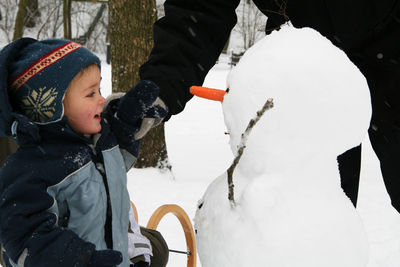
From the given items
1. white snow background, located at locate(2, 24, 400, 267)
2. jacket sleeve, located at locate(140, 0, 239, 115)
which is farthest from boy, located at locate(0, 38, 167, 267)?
white snow background, located at locate(2, 24, 400, 267)

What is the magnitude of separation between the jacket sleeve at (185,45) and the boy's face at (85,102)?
24cm

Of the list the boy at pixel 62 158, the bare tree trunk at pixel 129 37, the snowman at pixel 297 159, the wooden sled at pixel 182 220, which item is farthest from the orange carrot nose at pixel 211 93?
the bare tree trunk at pixel 129 37

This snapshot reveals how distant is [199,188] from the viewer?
373 centimetres

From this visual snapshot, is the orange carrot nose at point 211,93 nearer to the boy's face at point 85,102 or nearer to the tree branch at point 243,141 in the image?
the tree branch at point 243,141

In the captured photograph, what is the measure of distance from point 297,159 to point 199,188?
288 centimetres

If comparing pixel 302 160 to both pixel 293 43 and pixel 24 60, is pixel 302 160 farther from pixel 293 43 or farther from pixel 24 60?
pixel 24 60

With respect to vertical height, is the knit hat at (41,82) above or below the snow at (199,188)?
above

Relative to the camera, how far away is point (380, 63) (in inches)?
57.3

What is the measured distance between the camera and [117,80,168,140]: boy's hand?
1365mm

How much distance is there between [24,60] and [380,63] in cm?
130

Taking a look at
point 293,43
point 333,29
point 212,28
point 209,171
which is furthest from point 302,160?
point 209,171

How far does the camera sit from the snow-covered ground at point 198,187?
288 centimetres

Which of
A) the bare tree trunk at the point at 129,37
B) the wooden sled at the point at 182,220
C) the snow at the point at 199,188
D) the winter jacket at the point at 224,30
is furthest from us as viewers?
the bare tree trunk at the point at 129,37

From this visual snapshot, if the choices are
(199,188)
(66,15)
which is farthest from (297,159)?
(66,15)
